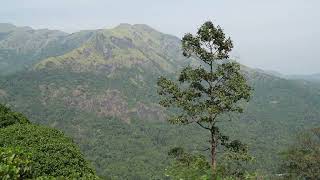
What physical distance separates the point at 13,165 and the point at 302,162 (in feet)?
258

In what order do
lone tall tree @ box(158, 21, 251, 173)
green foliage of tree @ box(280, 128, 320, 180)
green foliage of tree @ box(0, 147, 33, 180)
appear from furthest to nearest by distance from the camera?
1. green foliage of tree @ box(280, 128, 320, 180)
2. lone tall tree @ box(158, 21, 251, 173)
3. green foliage of tree @ box(0, 147, 33, 180)

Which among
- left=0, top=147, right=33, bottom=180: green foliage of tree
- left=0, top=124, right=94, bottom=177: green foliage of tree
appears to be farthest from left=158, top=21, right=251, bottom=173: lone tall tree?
left=0, top=147, right=33, bottom=180: green foliage of tree

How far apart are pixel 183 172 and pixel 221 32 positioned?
24803 millimetres

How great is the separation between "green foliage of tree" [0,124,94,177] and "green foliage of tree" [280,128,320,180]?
2526 inches

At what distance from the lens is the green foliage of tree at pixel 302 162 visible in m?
86.3

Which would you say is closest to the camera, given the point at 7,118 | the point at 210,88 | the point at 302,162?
the point at 210,88

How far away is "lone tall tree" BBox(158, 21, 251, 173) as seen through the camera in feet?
113

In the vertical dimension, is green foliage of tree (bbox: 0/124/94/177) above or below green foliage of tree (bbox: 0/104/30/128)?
above

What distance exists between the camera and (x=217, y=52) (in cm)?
3631

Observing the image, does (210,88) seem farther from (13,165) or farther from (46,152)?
(13,165)

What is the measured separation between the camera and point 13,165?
1669 centimetres

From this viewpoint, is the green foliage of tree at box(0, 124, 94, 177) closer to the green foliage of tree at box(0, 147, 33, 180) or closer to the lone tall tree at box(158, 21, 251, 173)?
the green foliage of tree at box(0, 147, 33, 180)

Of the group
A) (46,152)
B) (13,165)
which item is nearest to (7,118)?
(46,152)

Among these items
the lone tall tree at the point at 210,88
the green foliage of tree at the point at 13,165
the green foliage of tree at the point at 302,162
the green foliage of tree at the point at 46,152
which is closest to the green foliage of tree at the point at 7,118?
the green foliage of tree at the point at 46,152
